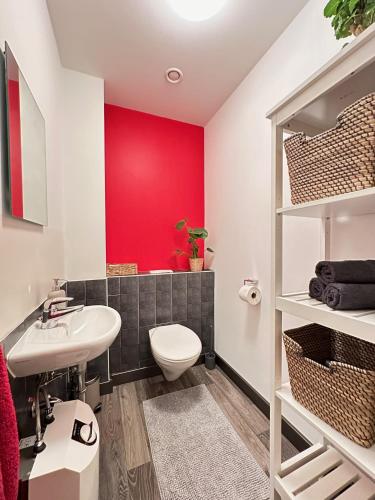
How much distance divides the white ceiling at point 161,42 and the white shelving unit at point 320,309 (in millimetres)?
886

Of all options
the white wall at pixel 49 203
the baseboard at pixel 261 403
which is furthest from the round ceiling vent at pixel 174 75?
the baseboard at pixel 261 403

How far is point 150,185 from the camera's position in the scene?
2113 mm

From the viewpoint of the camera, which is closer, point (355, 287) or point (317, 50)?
point (355, 287)

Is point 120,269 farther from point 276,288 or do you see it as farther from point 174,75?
point 174,75

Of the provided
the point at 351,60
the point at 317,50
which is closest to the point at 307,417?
the point at 351,60

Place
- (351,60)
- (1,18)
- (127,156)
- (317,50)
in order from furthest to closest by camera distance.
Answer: (127,156), (317,50), (1,18), (351,60)

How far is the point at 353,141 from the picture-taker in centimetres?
59

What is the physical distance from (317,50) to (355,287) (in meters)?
1.24

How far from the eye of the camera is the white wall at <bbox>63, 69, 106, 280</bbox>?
5.27ft

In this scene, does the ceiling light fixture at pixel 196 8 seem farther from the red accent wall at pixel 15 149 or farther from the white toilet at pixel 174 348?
the white toilet at pixel 174 348

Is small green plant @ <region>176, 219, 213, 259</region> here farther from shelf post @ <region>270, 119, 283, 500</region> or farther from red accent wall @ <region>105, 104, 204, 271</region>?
shelf post @ <region>270, 119, 283, 500</region>

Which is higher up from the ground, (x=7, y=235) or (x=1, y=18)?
(x=1, y=18)

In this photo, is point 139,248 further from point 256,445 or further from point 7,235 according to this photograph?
point 256,445

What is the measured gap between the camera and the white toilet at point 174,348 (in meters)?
1.46
